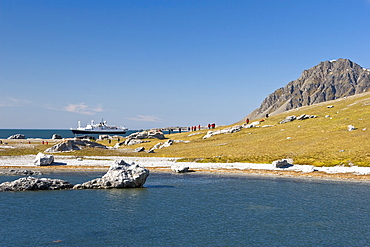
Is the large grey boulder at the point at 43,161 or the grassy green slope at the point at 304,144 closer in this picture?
the large grey boulder at the point at 43,161

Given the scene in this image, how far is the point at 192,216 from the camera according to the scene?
118 feet

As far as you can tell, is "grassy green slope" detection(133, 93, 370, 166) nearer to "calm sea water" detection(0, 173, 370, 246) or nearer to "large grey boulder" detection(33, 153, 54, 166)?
"calm sea water" detection(0, 173, 370, 246)

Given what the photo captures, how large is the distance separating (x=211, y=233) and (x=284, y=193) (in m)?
20.9

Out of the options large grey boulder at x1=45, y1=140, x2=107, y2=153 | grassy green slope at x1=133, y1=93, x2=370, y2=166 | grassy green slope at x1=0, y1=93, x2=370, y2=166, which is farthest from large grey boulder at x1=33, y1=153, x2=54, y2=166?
grassy green slope at x1=133, y1=93, x2=370, y2=166

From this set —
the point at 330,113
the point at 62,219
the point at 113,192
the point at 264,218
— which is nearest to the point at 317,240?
the point at 264,218

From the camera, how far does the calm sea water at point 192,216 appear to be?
95.1 ft

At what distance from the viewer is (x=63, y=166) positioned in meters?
78.2

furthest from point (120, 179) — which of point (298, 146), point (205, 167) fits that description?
point (298, 146)

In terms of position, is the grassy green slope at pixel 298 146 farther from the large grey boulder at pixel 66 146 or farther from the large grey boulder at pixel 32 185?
the large grey boulder at pixel 32 185

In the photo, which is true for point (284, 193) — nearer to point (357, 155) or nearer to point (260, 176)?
point (260, 176)

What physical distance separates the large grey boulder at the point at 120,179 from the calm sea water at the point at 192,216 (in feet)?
7.05

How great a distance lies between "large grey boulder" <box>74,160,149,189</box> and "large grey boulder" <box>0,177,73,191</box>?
235 cm

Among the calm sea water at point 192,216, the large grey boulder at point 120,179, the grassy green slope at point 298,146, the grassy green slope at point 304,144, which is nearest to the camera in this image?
the calm sea water at point 192,216

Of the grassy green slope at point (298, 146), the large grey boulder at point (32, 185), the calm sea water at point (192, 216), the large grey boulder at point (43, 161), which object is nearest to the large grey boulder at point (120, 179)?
the calm sea water at point (192, 216)
